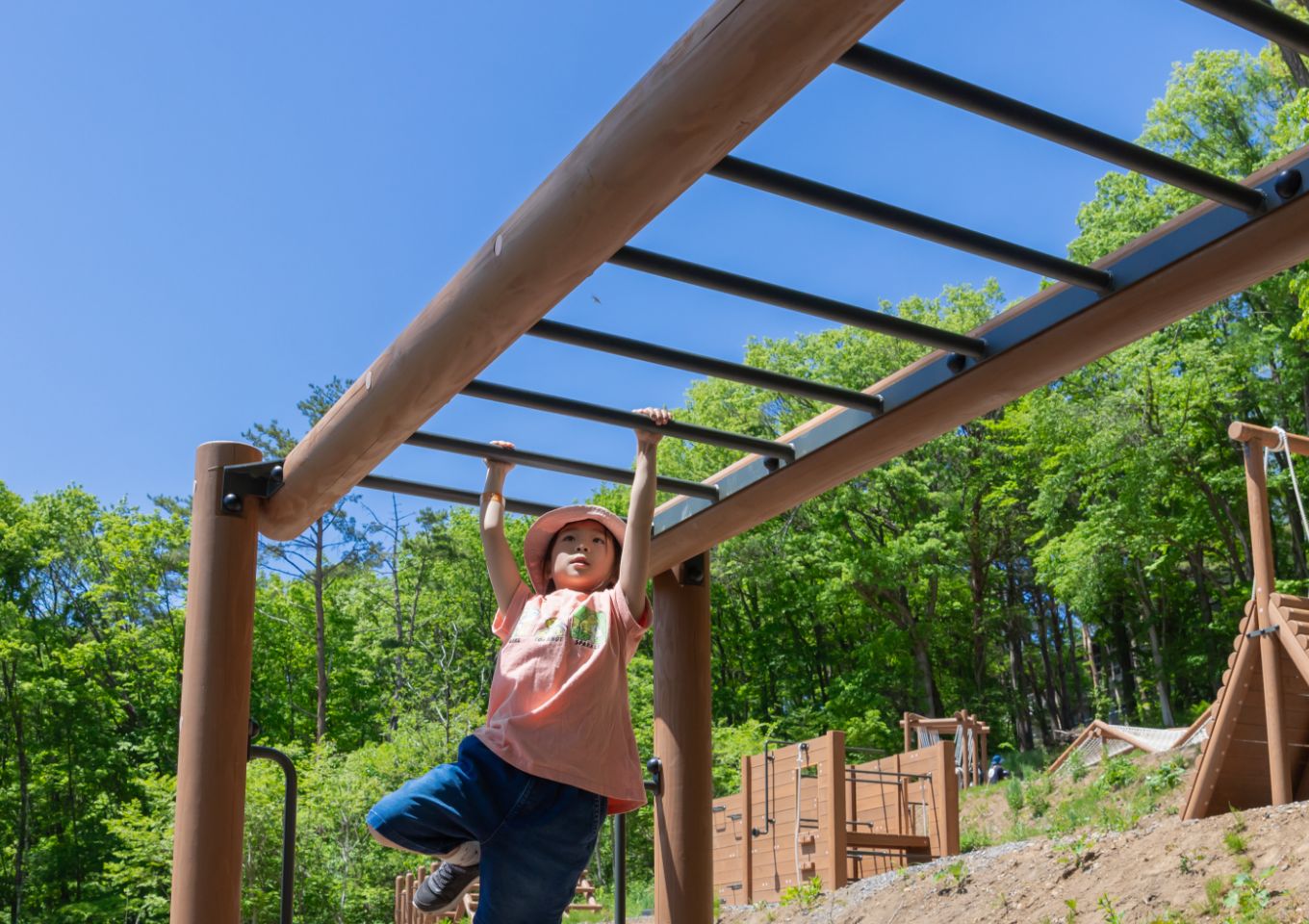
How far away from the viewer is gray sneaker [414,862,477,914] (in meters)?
3.04

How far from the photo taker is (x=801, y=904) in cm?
1094

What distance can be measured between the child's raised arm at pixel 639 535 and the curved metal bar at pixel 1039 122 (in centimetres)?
124

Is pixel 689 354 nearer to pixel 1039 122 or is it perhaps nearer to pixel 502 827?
pixel 1039 122

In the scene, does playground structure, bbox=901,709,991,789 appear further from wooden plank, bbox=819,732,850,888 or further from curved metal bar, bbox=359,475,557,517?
curved metal bar, bbox=359,475,557,517

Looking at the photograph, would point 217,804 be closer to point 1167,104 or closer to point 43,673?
point 1167,104

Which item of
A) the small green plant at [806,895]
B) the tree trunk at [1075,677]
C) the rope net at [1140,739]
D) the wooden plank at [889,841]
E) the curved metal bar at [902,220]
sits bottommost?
the small green plant at [806,895]

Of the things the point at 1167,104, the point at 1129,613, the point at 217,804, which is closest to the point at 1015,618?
the point at 1129,613

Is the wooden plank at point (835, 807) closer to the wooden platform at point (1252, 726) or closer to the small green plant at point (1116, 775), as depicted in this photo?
the wooden platform at point (1252, 726)

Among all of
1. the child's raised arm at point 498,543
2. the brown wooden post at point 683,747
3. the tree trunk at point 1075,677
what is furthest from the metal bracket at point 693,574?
the tree trunk at point 1075,677

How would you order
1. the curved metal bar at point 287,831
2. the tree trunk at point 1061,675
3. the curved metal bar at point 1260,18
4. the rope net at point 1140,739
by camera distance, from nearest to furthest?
the curved metal bar at point 1260,18 → the curved metal bar at point 287,831 → the rope net at point 1140,739 → the tree trunk at point 1061,675

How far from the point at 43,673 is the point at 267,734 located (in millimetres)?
5509

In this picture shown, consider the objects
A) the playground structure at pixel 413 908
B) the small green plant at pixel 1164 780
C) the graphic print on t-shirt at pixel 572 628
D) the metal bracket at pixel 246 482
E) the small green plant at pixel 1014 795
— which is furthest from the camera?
the small green plant at pixel 1014 795

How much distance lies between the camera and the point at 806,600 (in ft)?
107

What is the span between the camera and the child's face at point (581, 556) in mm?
3455
